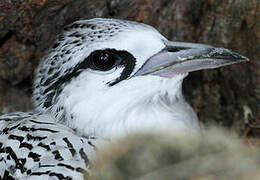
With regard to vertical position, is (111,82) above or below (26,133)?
above

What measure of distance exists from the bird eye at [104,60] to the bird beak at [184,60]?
194mm

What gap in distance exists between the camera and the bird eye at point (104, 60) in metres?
4.24

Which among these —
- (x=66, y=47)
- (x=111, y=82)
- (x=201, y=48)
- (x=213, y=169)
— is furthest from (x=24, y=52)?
(x=213, y=169)

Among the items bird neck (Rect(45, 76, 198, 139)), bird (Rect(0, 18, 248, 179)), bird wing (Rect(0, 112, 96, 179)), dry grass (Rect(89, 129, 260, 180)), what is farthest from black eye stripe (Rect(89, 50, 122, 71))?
dry grass (Rect(89, 129, 260, 180))

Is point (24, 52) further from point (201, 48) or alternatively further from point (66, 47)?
point (201, 48)

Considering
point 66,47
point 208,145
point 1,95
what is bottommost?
point 1,95

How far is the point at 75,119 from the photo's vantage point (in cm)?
443

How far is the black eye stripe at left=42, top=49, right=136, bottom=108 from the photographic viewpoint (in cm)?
425

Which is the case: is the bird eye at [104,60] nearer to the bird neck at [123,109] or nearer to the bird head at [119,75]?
the bird head at [119,75]

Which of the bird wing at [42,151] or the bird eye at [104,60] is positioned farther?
the bird eye at [104,60]

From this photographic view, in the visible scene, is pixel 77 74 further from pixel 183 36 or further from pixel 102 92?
pixel 183 36

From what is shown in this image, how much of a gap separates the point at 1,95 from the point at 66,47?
151 cm

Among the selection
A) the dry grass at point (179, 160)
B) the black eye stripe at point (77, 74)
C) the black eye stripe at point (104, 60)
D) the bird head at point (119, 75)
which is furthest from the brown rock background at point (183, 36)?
the dry grass at point (179, 160)

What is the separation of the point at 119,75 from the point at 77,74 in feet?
1.13
